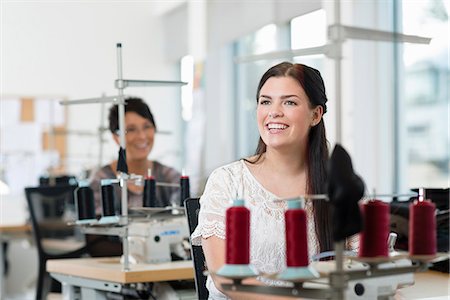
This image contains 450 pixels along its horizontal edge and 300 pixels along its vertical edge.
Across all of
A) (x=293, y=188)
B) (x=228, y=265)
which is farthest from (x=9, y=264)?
(x=228, y=265)

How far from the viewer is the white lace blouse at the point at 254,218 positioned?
245 centimetres

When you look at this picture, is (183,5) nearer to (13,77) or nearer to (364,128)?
(13,77)

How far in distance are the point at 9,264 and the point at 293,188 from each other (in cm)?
501

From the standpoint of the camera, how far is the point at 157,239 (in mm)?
3559

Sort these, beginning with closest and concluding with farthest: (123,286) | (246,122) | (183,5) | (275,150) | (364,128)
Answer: (275,150) < (123,286) < (364,128) < (246,122) < (183,5)

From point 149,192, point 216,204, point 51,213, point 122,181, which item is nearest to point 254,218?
point 216,204

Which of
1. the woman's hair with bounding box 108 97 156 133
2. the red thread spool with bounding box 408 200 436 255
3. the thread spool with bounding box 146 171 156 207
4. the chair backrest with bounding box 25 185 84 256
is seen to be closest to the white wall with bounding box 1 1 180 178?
the chair backrest with bounding box 25 185 84 256

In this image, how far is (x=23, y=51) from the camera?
6.00 metres

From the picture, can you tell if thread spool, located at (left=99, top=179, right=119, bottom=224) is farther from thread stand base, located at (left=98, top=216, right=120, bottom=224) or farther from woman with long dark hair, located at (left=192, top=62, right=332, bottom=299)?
woman with long dark hair, located at (left=192, top=62, right=332, bottom=299)

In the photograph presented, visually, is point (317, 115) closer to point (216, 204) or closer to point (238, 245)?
point (216, 204)

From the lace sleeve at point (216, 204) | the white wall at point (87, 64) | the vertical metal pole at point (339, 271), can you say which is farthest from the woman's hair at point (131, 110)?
the vertical metal pole at point (339, 271)

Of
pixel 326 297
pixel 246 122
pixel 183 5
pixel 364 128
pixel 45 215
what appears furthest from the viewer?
pixel 183 5

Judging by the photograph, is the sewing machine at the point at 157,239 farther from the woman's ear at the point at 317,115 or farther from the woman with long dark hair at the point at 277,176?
the woman's ear at the point at 317,115

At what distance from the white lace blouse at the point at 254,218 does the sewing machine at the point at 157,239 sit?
3.35 ft
